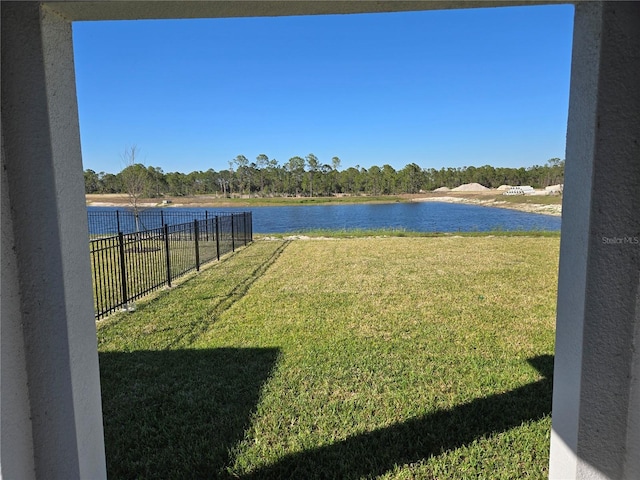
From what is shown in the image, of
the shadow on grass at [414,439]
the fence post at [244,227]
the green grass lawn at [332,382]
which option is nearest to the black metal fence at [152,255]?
the fence post at [244,227]

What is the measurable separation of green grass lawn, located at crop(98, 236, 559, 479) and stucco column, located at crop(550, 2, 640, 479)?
1020mm

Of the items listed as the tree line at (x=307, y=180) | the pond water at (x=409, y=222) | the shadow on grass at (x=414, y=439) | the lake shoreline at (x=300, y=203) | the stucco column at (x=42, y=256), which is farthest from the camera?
the tree line at (x=307, y=180)

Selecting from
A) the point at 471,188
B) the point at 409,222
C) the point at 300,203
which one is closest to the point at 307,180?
the point at 300,203

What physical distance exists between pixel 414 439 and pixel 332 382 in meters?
1.02

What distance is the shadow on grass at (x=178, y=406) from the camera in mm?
2510

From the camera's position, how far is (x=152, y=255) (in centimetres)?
1171

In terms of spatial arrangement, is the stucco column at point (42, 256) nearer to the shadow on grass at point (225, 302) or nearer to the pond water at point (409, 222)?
the shadow on grass at point (225, 302)

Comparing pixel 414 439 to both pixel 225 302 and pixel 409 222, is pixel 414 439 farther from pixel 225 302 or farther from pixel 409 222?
pixel 409 222

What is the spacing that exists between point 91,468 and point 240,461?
1068 mm

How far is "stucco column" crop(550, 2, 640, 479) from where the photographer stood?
138 centimetres

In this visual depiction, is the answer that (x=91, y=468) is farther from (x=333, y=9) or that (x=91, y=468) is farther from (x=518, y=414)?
(x=518, y=414)

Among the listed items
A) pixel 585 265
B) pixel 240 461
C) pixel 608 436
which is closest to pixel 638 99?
pixel 585 265

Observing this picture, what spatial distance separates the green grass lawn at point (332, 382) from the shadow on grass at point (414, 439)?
0.04 ft

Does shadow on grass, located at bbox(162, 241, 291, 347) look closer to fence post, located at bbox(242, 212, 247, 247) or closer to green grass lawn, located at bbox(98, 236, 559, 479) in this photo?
green grass lawn, located at bbox(98, 236, 559, 479)
